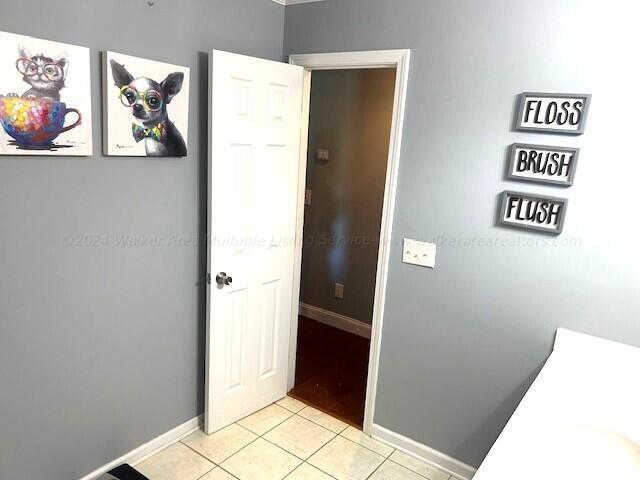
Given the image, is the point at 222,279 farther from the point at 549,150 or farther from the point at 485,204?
the point at 549,150

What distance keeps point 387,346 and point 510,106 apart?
1.31 m

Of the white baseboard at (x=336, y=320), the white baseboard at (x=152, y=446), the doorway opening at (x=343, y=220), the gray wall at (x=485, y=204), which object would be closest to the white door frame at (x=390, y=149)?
the gray wall at (x=485, y=204)

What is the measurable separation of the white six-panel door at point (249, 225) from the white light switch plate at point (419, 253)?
710 mm

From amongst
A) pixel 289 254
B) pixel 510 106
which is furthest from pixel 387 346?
pixel 510 106

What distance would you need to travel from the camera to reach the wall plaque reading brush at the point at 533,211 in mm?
1884

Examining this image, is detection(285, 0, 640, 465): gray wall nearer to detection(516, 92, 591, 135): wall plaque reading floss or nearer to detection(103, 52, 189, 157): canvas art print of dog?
detection(516, 92, 591, 135): wall plaque reading floss

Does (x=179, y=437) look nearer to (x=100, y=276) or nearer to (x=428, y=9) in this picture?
(x=100, y=276)

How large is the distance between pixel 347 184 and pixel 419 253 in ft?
5.13

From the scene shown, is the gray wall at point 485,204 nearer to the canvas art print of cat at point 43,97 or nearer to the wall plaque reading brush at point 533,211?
the wall plaque reading brush at point 533,211

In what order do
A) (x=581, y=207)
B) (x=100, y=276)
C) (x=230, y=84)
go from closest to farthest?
(x=581, y=207)
(x=100, y=276)
(x=230, y=84)

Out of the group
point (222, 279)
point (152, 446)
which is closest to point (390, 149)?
point (222, 279)

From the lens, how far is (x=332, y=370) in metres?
3.33

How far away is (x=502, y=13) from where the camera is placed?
6.24 ft

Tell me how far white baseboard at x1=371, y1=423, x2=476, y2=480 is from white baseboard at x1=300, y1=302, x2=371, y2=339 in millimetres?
1295
